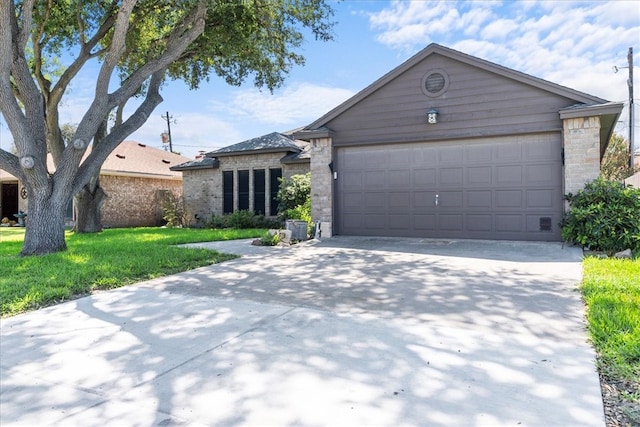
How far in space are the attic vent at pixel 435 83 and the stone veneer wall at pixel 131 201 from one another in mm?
14726

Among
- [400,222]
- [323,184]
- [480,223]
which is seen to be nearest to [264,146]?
[323,184]

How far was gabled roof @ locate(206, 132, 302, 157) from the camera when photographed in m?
15.6

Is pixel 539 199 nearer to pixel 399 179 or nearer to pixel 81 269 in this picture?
pixel 399 179

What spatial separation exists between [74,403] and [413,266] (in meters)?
5.15

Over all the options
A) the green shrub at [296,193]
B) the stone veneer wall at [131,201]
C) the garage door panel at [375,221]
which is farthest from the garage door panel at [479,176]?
the stone veneer wall at [131,201]

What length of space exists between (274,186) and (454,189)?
7807mm

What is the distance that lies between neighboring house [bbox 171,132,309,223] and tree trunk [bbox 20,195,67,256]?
299 inches

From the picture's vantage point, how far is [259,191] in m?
16.2

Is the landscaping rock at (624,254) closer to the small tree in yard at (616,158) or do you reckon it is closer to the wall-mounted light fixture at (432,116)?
the wall-mounted light fixture at (432,116)

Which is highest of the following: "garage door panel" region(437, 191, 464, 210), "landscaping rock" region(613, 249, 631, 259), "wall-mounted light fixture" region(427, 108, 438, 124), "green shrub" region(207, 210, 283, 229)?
"wall-mounted light fixture" region(427, 108, 438, 124)

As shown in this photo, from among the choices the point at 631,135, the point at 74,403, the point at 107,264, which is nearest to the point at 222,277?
the point at 107,264

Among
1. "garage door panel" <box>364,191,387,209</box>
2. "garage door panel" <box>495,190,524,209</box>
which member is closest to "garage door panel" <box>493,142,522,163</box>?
"garage door panel" <box>495,190,524,209</box>

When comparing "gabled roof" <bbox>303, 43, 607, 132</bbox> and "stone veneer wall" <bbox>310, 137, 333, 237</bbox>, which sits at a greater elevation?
"gabled roof" <bbox>303, 43, 607, 132</bbox>

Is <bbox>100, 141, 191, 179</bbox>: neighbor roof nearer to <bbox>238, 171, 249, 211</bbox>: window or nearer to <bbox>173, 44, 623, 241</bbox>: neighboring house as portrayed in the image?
<bbox>238, 171, 249, 211</bbox>: window
